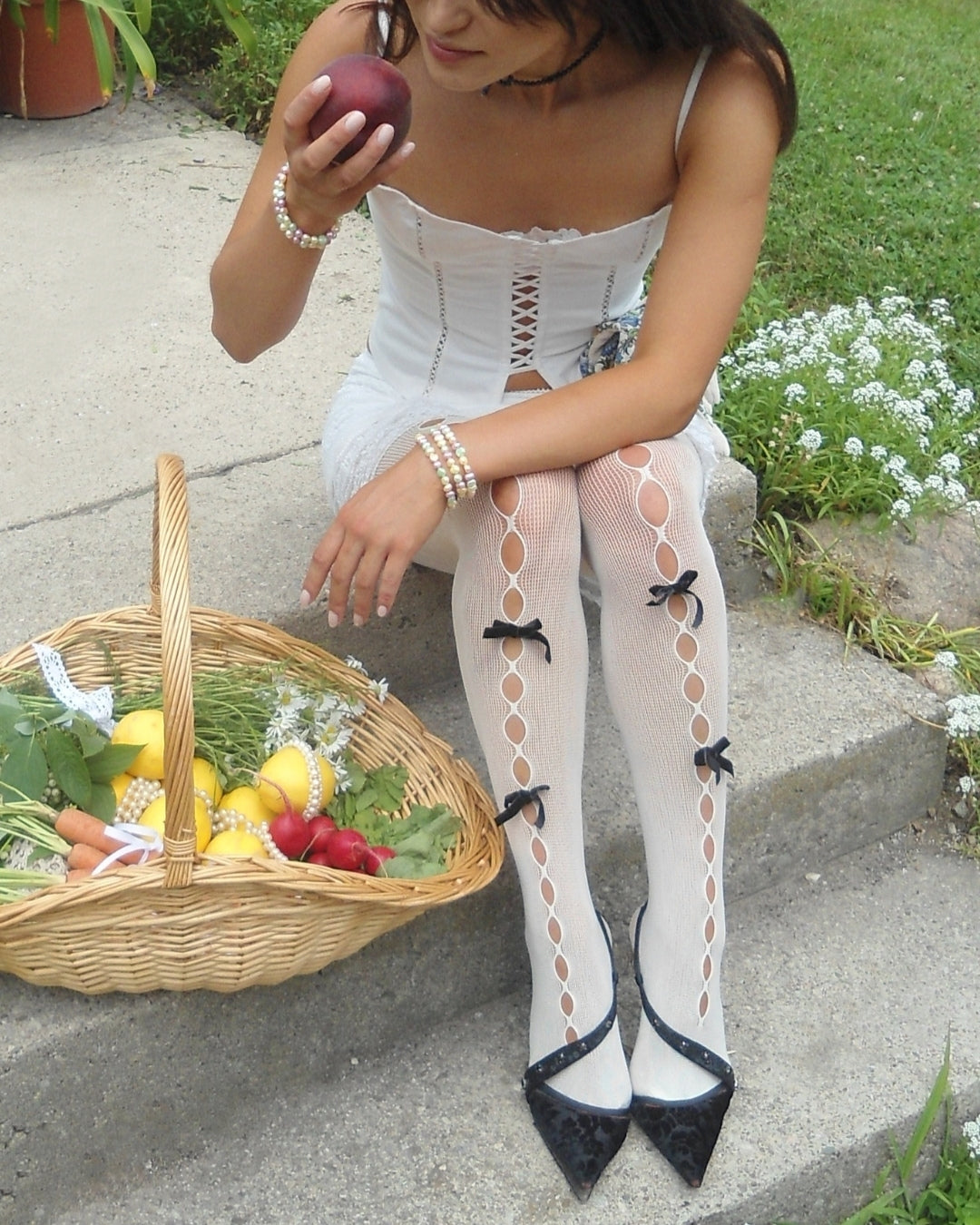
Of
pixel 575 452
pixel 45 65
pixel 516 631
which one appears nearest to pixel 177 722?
pixel 516 631

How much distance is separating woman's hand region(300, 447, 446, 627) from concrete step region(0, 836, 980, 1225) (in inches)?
20.0

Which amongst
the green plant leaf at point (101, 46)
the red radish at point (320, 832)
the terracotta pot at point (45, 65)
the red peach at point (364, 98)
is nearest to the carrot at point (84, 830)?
the red radish at point (320, 832)

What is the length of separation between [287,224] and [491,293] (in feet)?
1.17

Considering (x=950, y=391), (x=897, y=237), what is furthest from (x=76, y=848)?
(x=897, y=237)

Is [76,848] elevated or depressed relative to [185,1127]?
elevated

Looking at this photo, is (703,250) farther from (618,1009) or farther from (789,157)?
(789,157)

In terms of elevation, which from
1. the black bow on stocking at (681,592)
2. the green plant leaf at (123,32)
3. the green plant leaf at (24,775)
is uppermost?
the black bow on stocking at (681,592)

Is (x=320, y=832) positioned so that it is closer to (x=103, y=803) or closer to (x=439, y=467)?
(x=103, y=803)

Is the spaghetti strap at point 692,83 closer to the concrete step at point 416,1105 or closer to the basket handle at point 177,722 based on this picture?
the basket handle at point 177,722

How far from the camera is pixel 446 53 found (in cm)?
140

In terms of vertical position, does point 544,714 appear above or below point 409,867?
above

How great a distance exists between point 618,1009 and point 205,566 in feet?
2.92

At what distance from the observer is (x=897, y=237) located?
10.8ft

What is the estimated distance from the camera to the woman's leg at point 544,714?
5.00 ft
